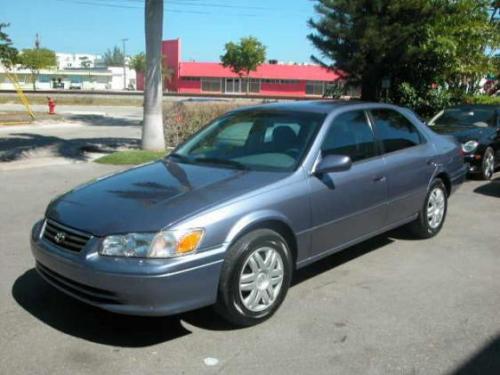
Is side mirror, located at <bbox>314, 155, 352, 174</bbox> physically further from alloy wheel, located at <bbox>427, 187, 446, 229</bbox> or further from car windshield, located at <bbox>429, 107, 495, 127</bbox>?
car windshield, located at <bbox>429, 107, 495, 127</bbox>

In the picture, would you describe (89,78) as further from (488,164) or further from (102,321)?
(102,321)

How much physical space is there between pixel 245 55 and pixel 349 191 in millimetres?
65931

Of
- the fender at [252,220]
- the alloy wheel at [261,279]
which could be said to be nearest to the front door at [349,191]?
the fender at [252,220]

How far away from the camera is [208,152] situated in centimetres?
524

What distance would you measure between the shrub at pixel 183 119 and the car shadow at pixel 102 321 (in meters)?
10.1

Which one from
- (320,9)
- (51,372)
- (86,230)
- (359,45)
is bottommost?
(51,372)

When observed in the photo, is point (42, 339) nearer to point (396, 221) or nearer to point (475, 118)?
point (396, 221)

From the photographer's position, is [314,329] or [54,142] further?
[54,142]

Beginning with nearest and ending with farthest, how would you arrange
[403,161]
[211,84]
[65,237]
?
1. [65,237]
2. [403,161]
3. [211,84]

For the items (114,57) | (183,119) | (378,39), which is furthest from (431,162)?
(114,57)

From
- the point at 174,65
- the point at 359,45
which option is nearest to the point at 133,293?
the point at 359,45

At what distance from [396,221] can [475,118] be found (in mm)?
7074

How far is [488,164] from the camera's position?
1080cm

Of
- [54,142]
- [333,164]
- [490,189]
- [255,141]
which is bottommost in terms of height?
[54,142]
